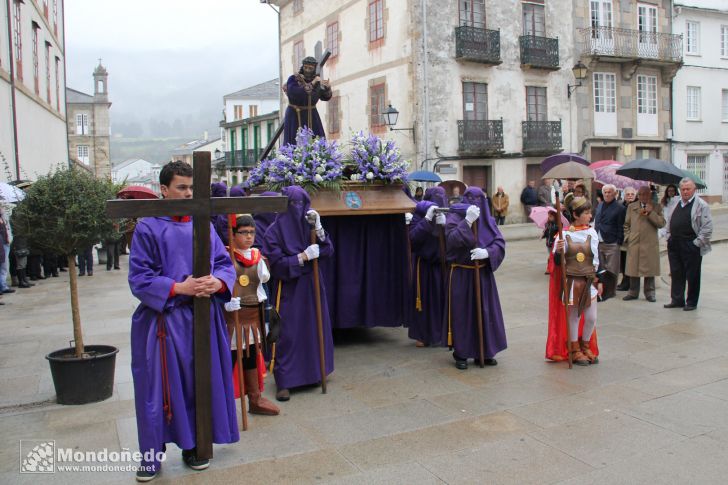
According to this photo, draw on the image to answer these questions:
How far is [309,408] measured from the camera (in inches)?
216

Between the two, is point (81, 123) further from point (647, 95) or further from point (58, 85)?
point (647, 95)

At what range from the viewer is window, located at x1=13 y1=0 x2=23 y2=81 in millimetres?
16953

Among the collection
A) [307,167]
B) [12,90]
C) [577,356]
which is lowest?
[577,356]

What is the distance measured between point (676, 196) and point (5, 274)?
1170cm

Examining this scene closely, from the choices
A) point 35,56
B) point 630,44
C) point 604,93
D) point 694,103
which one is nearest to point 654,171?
point 35,56

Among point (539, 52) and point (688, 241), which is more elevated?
point (539, 52)

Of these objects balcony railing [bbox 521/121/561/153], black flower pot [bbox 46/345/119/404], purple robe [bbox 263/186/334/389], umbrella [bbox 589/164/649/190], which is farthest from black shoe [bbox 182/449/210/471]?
balcony railing [bbox 521/121/561/153]

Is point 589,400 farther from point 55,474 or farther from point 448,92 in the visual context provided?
point 448,92

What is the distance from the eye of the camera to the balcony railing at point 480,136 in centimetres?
2434

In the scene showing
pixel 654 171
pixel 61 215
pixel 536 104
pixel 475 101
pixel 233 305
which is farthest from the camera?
pixel 536 104

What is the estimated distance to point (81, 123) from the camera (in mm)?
63531

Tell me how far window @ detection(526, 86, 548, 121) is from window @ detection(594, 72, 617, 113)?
2655mm

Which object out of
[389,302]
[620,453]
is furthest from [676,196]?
[620,453]

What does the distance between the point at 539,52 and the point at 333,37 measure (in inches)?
336
